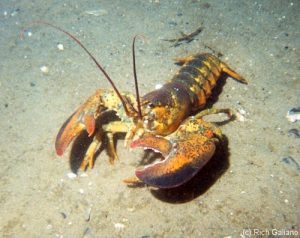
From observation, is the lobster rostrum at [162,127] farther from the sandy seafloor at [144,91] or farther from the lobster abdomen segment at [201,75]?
the sandy seafloor at [144,91]

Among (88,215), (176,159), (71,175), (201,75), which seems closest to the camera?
(176,159)

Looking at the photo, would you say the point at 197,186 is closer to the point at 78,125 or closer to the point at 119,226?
the point at 119,226

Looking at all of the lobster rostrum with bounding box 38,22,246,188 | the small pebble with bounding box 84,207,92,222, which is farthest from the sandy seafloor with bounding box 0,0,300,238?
the lobster rostrum with bounding box 38,22,246,188

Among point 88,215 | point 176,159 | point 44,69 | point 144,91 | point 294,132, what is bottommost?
point 88,215

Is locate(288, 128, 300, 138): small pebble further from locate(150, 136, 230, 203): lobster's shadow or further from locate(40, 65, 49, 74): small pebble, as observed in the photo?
A: locate(40, 65, 49, 74): small pebble

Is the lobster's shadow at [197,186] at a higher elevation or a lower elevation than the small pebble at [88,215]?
higher

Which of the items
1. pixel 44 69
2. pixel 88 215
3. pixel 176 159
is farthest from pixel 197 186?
pixel 44 69

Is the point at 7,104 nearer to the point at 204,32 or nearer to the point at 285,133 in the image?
the point at 204,32

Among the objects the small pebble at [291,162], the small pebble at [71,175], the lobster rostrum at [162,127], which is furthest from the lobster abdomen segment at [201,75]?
the small pebble at [71,175]
